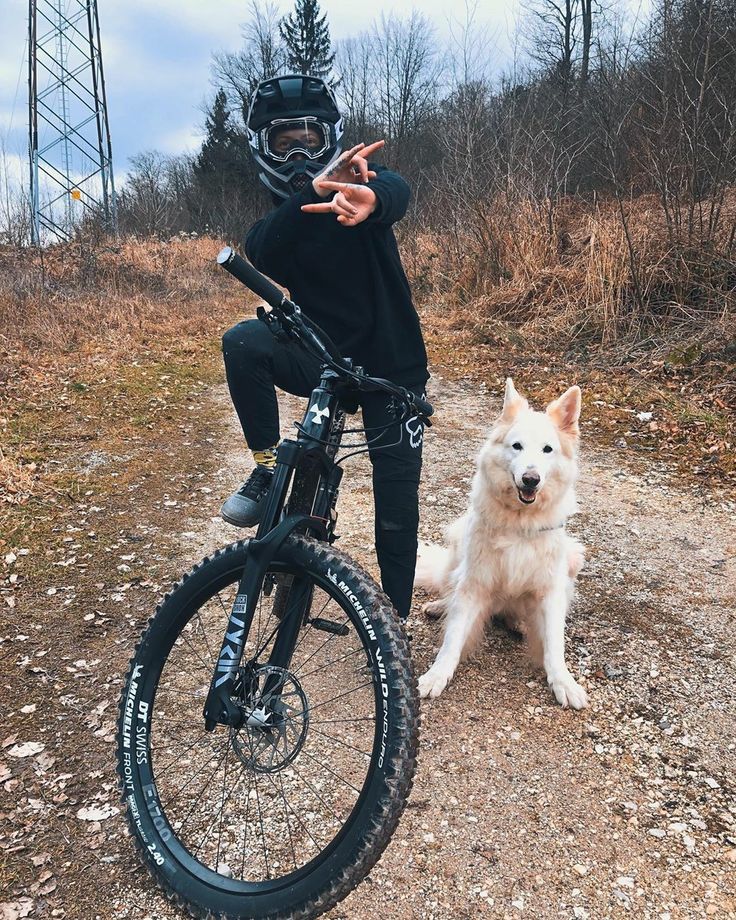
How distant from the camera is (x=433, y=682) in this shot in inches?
114

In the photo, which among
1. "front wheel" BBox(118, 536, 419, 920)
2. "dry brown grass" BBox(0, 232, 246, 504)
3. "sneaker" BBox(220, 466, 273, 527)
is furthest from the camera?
"dry brown grass" BBox(0, 232, 246, 504)

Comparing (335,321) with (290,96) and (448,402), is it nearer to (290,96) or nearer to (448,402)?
(290,96)

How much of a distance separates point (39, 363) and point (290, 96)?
22.0 feet

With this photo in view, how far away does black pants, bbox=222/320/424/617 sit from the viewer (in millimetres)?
2412

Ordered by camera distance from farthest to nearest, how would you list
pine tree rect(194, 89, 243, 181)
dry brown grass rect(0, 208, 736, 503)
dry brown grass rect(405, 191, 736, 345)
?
pine tree rect(194, 89, 243, 181), dry brown grass rect(405, 191, 736, 345), dry brown grass rect(0, 208, 736, 503)

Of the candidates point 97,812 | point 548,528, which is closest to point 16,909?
point 97,812

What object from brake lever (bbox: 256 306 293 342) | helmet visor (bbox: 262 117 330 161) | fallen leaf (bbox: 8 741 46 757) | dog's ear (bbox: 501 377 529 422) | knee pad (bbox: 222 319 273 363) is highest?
helmet visor (bbox: 262 117 330 161)

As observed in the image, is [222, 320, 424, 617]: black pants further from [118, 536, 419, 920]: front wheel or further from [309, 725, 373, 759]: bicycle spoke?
[118, 536, 419, 920]: front wheel

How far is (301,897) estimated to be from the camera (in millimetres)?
1548

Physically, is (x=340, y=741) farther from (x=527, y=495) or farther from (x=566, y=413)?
(x=566, y=413)

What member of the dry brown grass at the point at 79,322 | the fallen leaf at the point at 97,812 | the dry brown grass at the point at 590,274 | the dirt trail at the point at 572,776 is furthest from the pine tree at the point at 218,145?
the fallen leaf at the point at 97,812

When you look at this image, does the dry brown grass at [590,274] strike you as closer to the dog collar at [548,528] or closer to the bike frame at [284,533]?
the dog collar at [548,528]

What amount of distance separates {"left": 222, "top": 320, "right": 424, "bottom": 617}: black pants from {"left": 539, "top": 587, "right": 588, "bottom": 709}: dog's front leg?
2.24 ft

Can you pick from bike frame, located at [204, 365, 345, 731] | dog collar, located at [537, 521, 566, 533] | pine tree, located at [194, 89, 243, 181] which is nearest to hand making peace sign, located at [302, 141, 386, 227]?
bike frame, located at [204, 365, 345, 731]
